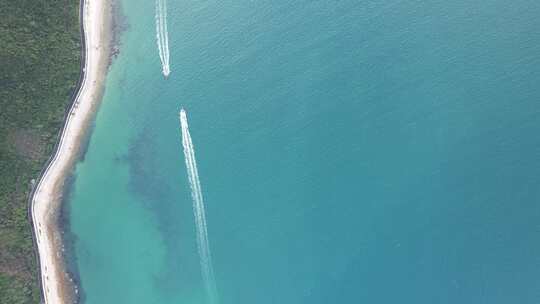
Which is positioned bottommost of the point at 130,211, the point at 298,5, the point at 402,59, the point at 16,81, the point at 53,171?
the point at 130,211

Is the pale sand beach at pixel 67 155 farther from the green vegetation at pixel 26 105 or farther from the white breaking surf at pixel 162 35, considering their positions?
the white breaking surf at pixel 162 35


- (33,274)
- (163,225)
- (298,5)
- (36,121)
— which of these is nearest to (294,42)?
Answer: (298,5)

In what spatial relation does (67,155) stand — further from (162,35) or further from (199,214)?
(162,35)

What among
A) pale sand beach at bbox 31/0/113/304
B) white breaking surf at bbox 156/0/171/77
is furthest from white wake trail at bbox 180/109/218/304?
pale sand beach at bbox 31/0/113/304

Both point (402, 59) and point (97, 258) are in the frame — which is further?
point (402, 59)

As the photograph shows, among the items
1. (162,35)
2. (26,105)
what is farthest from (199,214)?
(162,35)

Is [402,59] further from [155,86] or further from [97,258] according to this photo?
[97,258]

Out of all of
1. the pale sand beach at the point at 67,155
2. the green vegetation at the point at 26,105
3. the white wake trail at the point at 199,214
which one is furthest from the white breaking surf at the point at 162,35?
the green vegetation at the point at 26,105
